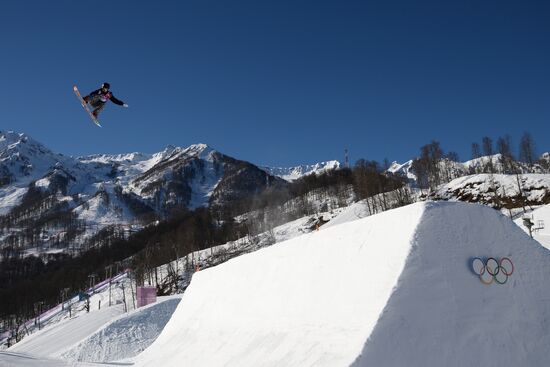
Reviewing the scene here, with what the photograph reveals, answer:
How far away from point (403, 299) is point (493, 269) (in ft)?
7.75

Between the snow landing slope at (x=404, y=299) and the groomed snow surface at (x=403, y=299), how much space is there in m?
0.02

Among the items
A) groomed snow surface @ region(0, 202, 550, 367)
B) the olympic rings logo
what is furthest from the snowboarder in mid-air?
the olympic rings logo

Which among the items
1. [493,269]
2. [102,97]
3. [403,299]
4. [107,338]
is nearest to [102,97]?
[102,97]

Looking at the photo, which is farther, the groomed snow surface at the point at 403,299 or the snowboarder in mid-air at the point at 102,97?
the snowboarder in mid-air at the point at 102,97

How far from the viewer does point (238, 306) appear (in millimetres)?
11836

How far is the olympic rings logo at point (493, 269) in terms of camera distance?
831cm

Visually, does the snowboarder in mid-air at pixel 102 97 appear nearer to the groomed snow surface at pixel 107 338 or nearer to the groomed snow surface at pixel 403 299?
the groomed snow surface at pixel 403 299

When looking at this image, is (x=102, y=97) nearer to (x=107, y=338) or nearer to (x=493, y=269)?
(x=493, y=269)

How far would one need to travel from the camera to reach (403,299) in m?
7.44

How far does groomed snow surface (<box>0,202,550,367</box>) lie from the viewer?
23.9ft

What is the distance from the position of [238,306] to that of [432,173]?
297 feet

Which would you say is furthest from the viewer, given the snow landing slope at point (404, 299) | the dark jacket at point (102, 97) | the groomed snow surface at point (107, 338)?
the groomed snow surface at point (107, 338)

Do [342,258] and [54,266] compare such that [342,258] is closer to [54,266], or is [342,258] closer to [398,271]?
[398,271]

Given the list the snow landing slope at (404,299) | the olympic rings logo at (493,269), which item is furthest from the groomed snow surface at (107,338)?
the olympic rings logo at (493,269)
